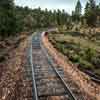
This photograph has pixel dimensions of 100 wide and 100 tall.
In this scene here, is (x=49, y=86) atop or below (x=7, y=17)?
below

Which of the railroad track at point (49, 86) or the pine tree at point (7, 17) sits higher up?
the pine tree at point (7, 17)

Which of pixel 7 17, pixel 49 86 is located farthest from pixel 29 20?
pixel 49 86

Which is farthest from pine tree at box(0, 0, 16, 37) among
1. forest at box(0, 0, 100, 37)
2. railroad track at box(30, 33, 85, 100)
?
railroad track at box(30, 33, 85, 100)

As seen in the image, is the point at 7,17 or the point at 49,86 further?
the point at 7,17

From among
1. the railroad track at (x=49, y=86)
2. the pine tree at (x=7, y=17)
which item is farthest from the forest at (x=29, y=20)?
the railroad track at (x=49, y=86)

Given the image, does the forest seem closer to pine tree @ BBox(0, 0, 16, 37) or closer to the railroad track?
pine tree @ BBox(0, 0, 16, 37)

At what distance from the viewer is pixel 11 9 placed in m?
43.6

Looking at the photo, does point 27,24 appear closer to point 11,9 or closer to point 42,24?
point 42,24

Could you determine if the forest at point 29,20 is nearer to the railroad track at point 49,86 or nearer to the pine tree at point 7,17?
the pine tree at point 7,17

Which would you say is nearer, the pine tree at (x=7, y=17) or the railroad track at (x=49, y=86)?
the railroad track at (x=49, y=86)

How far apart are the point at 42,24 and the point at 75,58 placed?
293 ft

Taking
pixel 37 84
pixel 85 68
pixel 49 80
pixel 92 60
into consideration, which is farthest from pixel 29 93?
pixel 92 60

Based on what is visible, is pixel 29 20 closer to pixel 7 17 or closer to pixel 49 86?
pixel 7 17

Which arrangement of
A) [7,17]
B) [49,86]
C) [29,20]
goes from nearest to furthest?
[49,86] → [7,17] → [29,20]
